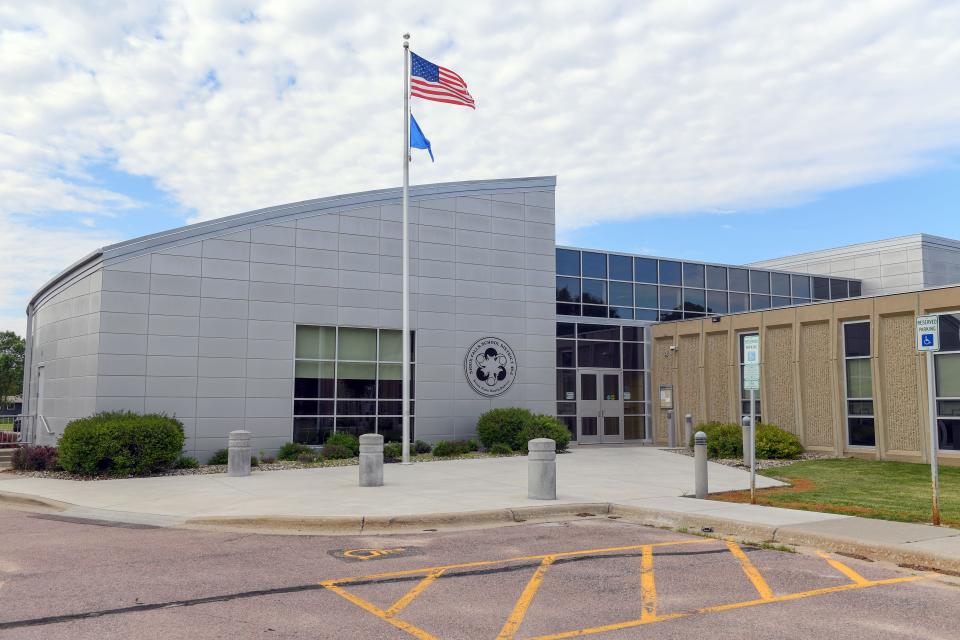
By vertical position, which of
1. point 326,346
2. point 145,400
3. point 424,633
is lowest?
point 424,633

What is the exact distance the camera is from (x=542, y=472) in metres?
12.9

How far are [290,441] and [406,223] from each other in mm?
6902

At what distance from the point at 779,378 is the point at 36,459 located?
1975 cm

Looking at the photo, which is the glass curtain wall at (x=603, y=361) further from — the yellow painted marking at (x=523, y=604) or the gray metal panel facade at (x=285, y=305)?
the yellow painted marking at (x=523, y=604)

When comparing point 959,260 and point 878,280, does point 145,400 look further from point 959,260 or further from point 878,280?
point 959,260

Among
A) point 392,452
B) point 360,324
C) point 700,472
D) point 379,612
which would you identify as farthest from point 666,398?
point 379,612

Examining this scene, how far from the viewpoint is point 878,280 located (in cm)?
3653

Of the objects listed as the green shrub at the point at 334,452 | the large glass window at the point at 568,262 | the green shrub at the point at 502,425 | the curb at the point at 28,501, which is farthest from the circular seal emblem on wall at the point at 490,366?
the curb at the point at 28,501

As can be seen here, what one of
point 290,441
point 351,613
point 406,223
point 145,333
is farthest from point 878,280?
point 351,613

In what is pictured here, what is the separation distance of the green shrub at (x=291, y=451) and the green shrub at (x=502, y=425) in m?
5.13

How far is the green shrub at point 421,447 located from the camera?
22828 mm

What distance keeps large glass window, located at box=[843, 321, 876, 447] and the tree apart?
77.9m

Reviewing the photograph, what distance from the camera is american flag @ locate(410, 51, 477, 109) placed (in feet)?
68.0

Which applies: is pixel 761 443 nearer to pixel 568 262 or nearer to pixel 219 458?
pixel 568 262
